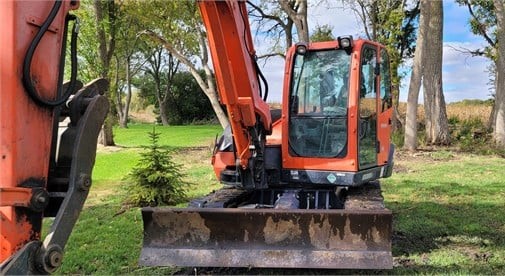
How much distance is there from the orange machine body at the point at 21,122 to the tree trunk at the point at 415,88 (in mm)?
13827

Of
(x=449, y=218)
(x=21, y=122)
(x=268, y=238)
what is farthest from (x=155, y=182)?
(x=21, y=122)

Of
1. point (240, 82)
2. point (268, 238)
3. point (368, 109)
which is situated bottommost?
point (268, 238)

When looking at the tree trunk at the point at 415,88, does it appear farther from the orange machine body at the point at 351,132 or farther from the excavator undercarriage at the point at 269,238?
the excavator undercarriage at the point at 269,238

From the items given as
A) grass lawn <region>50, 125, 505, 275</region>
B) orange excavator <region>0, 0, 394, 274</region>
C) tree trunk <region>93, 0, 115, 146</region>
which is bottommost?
grass lawn <region>50, 125, 505, 275</region>

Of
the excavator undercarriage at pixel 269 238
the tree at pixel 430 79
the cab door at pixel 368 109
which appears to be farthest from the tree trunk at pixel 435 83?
the excavator undercarriage at pixel 269 238

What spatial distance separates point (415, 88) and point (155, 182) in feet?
32.6

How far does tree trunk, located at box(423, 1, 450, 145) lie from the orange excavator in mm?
9745

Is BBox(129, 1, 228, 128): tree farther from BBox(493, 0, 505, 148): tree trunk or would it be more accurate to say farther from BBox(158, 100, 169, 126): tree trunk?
BBox(158, 100, 169, 126): tree trunk

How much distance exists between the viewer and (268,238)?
4629mm

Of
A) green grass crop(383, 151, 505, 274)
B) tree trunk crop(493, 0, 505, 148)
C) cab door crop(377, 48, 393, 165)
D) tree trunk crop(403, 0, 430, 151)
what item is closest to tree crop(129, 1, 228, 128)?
tree trunk crop(403, 0, 430, 151)

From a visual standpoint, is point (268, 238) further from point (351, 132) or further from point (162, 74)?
point (162, 74)

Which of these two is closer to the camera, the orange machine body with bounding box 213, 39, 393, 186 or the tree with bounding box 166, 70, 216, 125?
the orange machine body with bounding box 213, 39, 393, 186

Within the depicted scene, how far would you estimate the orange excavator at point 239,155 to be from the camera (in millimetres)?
2301

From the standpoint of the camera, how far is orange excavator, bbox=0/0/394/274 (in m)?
2.30
